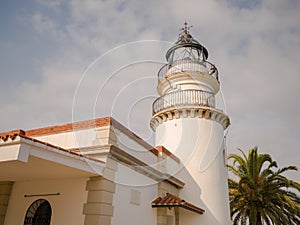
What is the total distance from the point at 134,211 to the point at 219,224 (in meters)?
4.42

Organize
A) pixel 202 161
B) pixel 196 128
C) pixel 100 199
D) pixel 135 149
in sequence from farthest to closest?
1. pixel 196 128
2. pixel 202 161
3. pixel 135 149
4. pixel 100 199

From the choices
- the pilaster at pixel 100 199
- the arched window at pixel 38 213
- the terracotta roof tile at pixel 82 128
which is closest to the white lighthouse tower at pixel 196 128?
the terracotta roof tile at pixel 82 128

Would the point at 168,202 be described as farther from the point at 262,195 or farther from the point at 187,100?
the point at 262,195

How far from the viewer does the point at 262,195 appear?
16.1 metres

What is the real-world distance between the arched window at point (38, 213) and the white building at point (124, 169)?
0.08ft

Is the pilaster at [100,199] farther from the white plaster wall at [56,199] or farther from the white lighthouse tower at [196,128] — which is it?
the white lighthouse tower at [196,128]

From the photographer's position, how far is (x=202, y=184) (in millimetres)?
10922

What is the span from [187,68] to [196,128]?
→ 3.12 meters

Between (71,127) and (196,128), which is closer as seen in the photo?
(71,127)

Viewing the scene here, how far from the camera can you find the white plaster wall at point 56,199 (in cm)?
654

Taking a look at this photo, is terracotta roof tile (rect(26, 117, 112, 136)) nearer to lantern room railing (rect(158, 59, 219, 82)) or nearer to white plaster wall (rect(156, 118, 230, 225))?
white plaster wall (rect(156, 118, 230, 225))

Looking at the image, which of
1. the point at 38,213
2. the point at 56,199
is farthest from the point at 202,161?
the point at 38,213

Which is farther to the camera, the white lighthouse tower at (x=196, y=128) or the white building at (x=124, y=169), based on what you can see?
the white lighthouse tower at (x=196, y=128)

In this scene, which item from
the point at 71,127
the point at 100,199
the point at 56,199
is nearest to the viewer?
the point at 100,199
